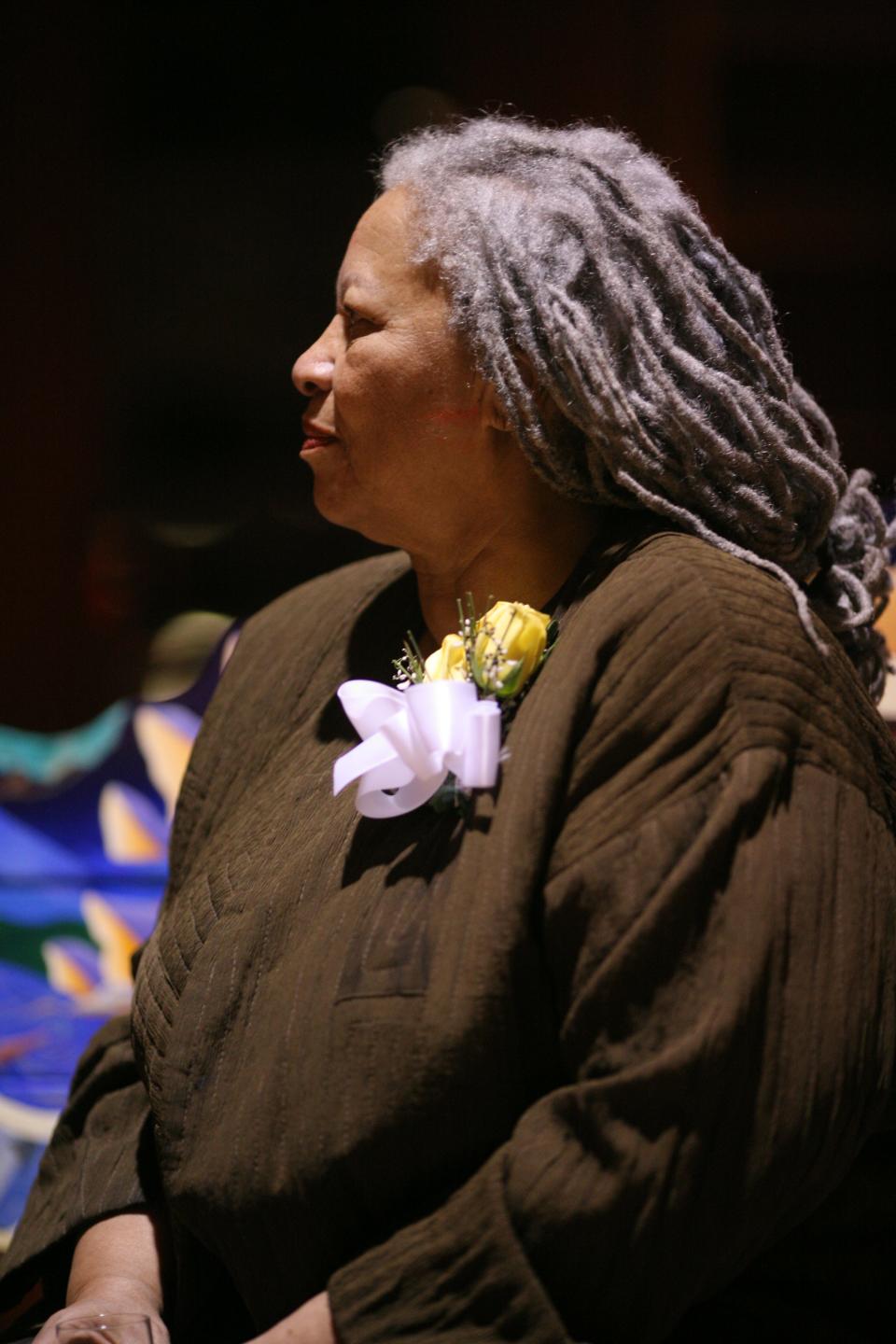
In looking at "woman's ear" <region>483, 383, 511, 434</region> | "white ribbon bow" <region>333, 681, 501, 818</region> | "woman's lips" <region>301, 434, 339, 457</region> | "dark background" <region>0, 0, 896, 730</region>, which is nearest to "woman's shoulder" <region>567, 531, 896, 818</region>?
"white ribbon bow" <region>333, 681, 501, 818</region>

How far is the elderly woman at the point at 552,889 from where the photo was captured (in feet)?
3.85

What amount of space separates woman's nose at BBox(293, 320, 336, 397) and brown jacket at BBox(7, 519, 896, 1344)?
0.37 meters

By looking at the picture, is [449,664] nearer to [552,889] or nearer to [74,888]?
[552,889]

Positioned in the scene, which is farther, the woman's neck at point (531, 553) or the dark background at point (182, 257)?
the dark background at point (182, 257)

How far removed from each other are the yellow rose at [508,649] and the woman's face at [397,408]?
0.69 ft

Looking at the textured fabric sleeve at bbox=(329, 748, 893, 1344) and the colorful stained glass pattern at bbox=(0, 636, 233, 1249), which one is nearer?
the textured fabric sleeve at bbox=(329, 748, 893, 1344)

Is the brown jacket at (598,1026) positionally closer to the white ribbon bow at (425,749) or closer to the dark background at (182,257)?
the white ribbon bow at (425,749)

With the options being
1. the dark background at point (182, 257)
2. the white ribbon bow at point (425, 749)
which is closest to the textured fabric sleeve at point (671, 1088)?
the white ribbon bow at point (425, 749)

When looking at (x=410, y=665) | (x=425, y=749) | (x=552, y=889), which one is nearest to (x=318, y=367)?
(x=410, y=665)

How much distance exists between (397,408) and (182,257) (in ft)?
3.15

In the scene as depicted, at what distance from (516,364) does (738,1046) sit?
0.69m

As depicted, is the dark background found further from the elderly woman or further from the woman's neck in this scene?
the woman's neck

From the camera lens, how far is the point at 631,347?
1.42 meters

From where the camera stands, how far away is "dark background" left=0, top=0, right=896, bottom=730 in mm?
2207
